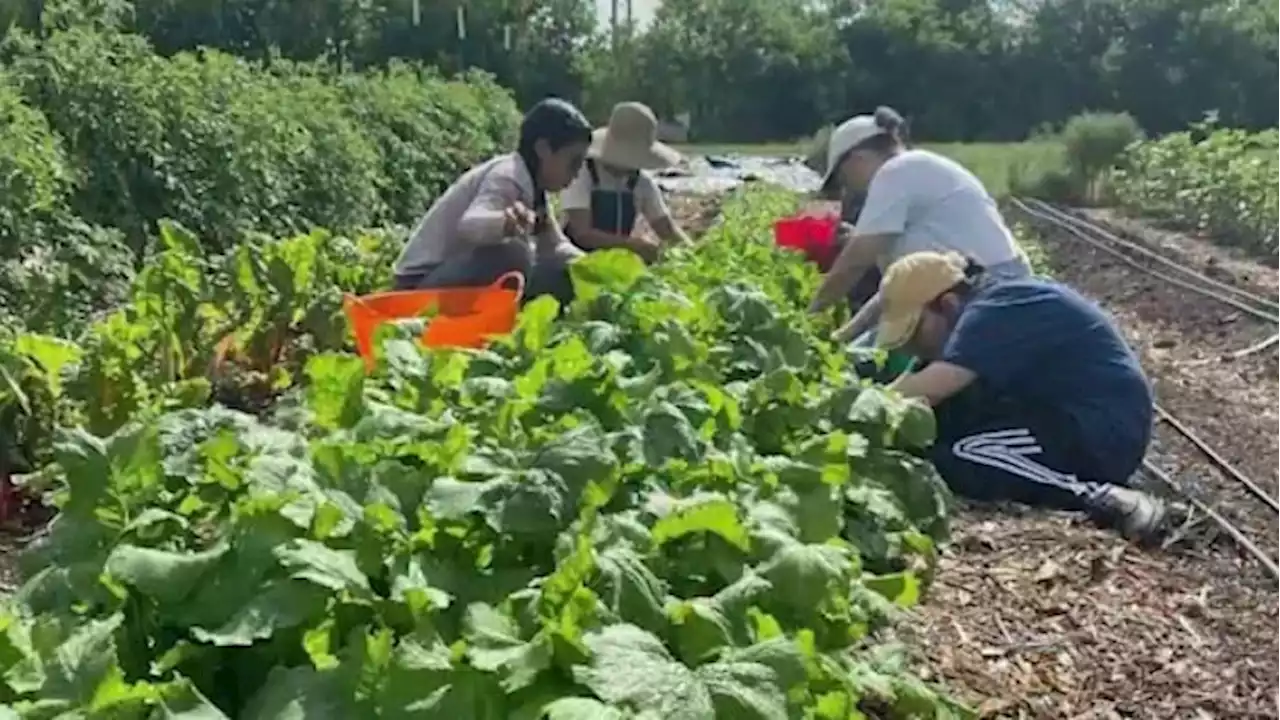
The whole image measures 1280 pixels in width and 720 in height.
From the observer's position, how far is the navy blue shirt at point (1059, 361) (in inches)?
190

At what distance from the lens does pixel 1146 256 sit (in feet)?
48.8

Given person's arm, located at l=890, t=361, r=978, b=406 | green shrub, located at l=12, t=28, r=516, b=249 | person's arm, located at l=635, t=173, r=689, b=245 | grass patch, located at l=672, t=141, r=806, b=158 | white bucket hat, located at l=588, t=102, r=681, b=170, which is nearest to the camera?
person's arm, located at l=890, t=361, r=978, b=406

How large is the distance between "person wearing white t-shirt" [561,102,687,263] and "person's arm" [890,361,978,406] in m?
2.33

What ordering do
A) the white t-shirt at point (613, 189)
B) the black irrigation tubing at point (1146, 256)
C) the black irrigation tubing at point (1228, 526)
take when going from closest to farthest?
the black irrigation tubing at point (1228, 526), the white t-shirt at point (613, 189), the black irrigation tubing at point (1146, 256)

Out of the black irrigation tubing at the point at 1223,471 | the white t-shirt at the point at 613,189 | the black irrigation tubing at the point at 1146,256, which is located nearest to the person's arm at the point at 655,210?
the white t-shirt at the point at 613,189

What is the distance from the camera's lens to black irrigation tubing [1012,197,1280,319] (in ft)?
36.0

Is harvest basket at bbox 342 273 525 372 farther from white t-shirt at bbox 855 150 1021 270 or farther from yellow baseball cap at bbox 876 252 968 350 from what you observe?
white t-shirt at bbox 855 150 1021 270

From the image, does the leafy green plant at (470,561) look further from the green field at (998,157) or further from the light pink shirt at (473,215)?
the green field at (998,157)

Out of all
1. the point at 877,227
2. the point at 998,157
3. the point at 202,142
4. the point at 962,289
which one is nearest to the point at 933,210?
the point at 877,227

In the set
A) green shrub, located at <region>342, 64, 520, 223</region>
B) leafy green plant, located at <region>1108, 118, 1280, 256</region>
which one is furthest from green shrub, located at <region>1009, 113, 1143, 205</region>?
green shrub, located at <region>342, 64, 520, 223</region>

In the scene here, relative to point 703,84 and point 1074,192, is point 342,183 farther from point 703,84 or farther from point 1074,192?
point 703,84

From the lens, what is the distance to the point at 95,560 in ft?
8.68

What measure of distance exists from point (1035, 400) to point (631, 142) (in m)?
2.58

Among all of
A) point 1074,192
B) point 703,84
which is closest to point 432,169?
point 1074,192
